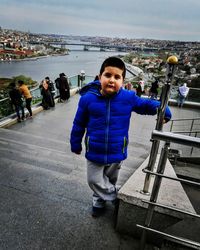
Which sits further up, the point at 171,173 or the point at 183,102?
the point at 171,173

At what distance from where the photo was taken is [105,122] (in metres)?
2.11

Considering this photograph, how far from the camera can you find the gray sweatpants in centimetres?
229

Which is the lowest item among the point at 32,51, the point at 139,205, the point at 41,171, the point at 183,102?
the point at 32,51

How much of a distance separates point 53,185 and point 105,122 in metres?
1.45

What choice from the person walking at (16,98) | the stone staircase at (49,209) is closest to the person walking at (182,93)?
the person walking at (16,98)

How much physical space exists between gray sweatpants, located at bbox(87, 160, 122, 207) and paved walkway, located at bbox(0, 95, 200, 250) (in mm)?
271

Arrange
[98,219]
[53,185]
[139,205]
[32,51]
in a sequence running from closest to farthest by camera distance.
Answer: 1. [139,205]
2. [98,219]
3. [53,185]
4. [32,51]

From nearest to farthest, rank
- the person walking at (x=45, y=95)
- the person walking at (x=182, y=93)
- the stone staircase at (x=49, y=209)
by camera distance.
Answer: the stone staircase at (x=49, y=209)
the person walking at (x=45, y=95)
the person walking at (x=182, y=93)

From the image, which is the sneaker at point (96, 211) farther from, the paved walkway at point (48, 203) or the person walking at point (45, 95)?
the person walking at point (45, 95)

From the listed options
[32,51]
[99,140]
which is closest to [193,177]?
[99,140]

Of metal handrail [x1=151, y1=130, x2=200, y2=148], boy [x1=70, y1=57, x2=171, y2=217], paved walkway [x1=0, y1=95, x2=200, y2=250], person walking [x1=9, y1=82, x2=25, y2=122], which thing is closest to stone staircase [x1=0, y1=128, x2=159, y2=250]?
paved walkway [x1=0, y1=95, x2=200, y2=250]

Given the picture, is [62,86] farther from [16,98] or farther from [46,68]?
[46,68]

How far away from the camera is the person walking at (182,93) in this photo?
1043 centimetres

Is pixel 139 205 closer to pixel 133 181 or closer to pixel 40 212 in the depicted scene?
pixel 133 181
